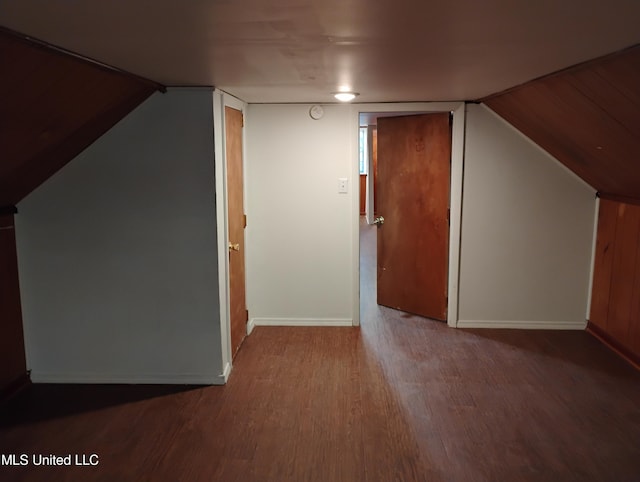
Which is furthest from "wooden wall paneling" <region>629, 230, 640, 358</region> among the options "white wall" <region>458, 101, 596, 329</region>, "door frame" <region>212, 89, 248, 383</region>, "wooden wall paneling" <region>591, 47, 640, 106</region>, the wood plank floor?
"door frame" <region>212, 89, 248, 383</region>

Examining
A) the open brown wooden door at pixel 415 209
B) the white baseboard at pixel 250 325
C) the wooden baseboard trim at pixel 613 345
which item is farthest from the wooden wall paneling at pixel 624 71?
the white baseboard at pixel 250 325

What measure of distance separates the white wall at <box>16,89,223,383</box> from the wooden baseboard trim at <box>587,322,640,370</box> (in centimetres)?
272

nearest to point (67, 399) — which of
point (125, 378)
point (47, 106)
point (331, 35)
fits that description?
point (125, 378)

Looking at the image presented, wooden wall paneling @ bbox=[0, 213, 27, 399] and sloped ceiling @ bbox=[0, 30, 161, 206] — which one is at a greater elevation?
sloped ceiling @ bbox=[0, 30, 161, 206]

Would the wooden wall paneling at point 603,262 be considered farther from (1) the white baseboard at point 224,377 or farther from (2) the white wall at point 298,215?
(1) the white baseboard at point 224,377

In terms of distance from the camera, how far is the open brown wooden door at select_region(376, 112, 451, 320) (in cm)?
407

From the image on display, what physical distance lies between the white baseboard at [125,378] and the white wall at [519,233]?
217cm

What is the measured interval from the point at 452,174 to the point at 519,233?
70 centimetres

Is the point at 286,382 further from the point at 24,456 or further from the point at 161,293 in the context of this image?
the point at 24,456

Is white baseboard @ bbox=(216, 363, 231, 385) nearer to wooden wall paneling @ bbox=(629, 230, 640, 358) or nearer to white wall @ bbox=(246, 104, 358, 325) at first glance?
white wall @ bbox=(246, 104, 358, 325)

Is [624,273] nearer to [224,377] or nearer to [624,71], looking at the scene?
[624,71]

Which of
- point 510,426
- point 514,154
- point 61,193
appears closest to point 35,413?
point 61,193

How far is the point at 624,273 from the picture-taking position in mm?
3484

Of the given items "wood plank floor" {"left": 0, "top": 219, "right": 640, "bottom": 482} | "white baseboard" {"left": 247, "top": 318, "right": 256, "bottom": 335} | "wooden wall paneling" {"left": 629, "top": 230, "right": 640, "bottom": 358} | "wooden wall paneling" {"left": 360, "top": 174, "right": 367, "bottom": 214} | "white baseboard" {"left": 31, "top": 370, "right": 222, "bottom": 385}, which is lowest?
"wood plank floor" {"left": 0, "top": 219, "right": 640, "bottom": 482}
